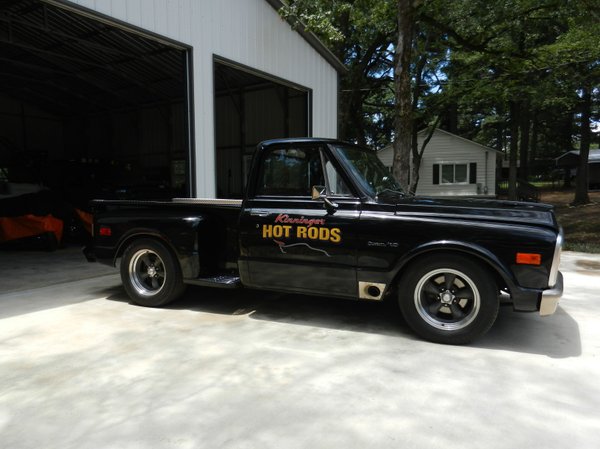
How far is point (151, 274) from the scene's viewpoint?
519 cm

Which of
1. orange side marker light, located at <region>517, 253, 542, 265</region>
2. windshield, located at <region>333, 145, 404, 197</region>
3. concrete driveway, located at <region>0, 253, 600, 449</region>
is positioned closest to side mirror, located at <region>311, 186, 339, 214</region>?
windshield, located at <region>333, 145, 404, 197</region>

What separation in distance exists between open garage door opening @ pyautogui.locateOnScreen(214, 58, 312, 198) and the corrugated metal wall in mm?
5505

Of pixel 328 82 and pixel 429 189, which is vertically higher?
pixel 328 82

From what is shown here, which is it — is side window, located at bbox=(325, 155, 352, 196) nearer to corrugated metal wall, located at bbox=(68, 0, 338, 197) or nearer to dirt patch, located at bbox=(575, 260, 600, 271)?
corrugated metal wall, located at bbox=(68, 0, 338, 197)

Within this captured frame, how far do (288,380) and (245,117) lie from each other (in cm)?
1595

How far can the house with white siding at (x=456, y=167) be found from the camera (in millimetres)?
26734

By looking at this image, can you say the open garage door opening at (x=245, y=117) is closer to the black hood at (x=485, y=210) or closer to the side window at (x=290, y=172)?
the side window at (x=290, y=172)

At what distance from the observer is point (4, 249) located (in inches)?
405

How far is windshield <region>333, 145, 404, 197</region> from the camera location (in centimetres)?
430

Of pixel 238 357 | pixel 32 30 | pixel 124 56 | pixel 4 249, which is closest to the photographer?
pixel 238 357

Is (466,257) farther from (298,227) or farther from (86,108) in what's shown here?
(86,108)

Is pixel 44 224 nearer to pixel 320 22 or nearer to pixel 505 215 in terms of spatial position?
pixel 320 22

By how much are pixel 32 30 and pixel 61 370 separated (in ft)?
44.2


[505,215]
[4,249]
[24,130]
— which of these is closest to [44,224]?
[4,249]
